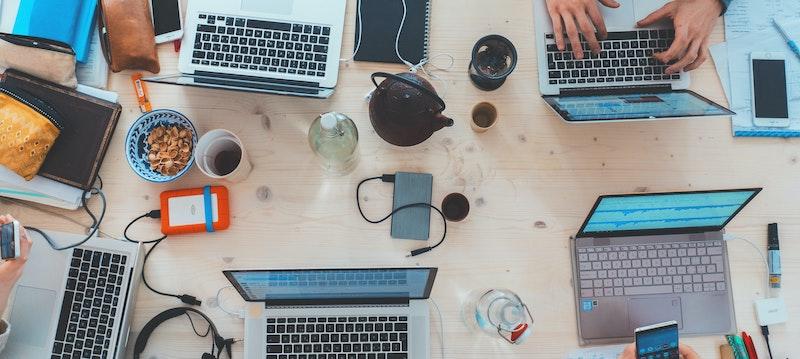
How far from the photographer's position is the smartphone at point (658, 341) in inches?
37.9

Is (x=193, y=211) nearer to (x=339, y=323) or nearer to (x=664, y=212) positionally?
(x=339, y=323)

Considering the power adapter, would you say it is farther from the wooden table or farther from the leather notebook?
the leather notebook

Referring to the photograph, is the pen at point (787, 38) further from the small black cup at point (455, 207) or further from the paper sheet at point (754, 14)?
the small black cup at point (455, 207)

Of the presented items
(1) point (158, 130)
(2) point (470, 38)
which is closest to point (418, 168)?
(2) point (470, 38)

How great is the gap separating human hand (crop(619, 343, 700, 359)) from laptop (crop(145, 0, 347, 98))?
2.53ft

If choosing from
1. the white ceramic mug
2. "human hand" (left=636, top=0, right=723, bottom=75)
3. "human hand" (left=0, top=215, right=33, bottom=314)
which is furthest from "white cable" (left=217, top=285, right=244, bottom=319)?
"human hand" (left=636, top=0, right=723, bottom=75)

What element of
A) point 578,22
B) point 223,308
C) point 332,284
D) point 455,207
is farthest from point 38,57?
point 578,22

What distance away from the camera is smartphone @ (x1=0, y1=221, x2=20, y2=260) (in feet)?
2.97

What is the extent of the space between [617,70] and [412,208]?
1.69 ft

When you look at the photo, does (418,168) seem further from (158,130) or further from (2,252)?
(2,252)

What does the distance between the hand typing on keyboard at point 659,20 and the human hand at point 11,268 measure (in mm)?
1081

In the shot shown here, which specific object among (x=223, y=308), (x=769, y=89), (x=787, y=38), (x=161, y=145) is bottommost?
(x=223, y=308)

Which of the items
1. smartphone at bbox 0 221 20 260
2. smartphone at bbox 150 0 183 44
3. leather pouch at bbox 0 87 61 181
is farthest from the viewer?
smartphone at bbox 150 0 183 44

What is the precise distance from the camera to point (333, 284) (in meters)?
0.95
